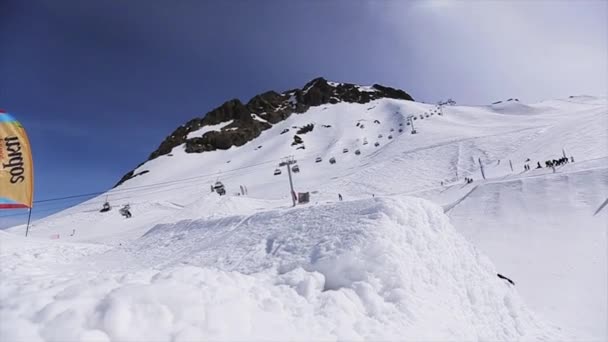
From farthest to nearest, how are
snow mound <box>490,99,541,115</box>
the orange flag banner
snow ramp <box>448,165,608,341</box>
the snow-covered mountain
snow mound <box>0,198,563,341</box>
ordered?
snow mound <box>490,99,541,115</box>
snow ramp <box>448,165,608,341</box>
the orange flag banner
the snow-covered mountain
snow mound <box>0,198,563,341</box>

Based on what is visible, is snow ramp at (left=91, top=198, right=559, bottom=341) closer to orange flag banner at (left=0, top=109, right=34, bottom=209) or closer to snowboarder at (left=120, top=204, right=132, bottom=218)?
orange flag banner at (left=0, top=109, right=34, bottom=209)

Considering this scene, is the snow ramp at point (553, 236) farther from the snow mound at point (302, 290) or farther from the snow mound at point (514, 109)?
the snow mound at point (514, 109)

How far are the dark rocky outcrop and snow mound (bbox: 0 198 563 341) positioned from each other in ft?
255

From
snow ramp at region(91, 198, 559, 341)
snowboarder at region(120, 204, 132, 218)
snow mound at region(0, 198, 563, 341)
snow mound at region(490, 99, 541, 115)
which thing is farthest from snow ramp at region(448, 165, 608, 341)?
snow mound at region(490, 99, 541, 115)

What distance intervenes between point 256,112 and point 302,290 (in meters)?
105

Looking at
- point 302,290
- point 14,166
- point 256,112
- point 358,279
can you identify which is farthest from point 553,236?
point 256,112

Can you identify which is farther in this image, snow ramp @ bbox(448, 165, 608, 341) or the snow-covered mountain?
snow ramp @ bbox(448, 165, 608, 341)

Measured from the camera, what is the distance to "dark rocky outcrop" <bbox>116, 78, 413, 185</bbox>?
8356cm

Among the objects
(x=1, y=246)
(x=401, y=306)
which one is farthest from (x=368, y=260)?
(x=1, y=246)

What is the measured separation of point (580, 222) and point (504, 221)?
312 centimetres

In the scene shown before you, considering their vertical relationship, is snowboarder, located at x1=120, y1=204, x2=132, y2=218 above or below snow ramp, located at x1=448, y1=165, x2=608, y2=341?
above

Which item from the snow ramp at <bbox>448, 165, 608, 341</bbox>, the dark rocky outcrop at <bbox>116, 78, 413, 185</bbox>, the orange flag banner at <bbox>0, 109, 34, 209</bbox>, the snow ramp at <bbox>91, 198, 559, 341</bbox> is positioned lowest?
the snow ramp at <bbox>448, 165, 608, 341</bbox>

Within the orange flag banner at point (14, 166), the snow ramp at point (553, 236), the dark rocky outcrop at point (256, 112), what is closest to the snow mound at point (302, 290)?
the orange flag banner at point (14, 166)

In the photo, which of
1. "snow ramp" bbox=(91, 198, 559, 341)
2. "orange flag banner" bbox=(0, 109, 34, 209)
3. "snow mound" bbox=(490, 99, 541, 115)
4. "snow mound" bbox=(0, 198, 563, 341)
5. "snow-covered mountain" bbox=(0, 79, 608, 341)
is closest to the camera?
"snow mound" bbox=(0, 198, 563, 341)
